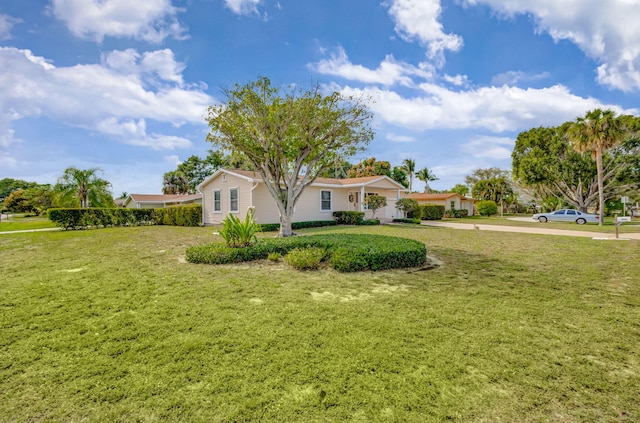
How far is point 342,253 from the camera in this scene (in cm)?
671

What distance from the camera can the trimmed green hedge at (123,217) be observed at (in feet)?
58.3

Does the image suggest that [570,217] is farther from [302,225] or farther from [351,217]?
[302,225]

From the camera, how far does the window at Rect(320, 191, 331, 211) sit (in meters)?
20.2

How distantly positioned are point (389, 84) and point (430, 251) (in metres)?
7.46

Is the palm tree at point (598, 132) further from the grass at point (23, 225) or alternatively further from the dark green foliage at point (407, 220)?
the grass at point (23, 225)

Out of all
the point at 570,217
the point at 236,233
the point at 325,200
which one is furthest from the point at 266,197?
the point at 570,217

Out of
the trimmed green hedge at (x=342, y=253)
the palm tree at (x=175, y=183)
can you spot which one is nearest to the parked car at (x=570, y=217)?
the trimmed green hedge at (x=342, y=253)

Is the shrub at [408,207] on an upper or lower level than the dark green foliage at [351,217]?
upper

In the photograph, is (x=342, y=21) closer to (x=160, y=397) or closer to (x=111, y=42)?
(x=111, y=42)

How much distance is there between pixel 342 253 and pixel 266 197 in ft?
38.7

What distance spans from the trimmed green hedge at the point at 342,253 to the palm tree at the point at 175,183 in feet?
148

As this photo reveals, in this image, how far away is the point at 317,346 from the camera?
3.11 metres

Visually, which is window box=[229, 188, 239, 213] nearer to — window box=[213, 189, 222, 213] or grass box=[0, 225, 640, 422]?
window box=[213, 189, 222, 213]

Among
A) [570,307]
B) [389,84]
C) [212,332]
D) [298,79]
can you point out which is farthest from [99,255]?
[389,84]
